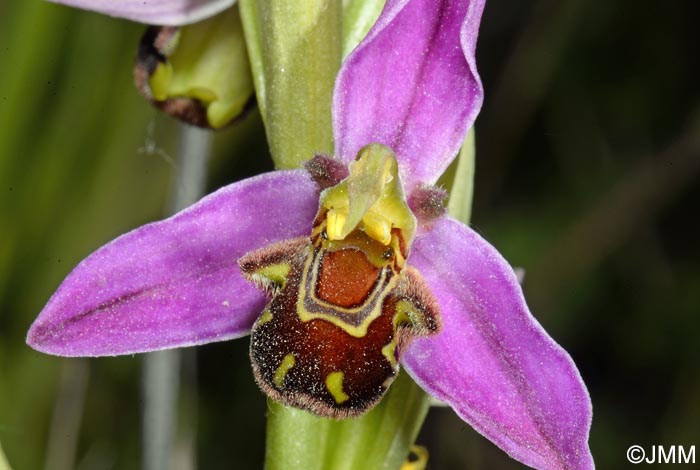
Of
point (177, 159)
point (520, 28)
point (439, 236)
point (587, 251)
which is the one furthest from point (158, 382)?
point (520, 28)

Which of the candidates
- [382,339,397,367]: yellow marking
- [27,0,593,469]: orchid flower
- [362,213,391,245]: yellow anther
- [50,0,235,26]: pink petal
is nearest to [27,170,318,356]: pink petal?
[27,0,593,469]: orchid flower

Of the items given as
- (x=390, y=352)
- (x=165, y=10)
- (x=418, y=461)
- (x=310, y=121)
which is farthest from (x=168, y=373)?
(x=390, y=352)

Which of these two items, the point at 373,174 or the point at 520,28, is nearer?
the point at 373,174

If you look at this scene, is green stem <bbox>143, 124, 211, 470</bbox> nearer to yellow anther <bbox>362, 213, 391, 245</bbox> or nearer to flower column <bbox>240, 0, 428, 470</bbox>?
flower column <bbox>240, 0, 428, 470</bbox>

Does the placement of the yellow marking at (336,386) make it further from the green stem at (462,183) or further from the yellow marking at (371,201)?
the green stem at (462,183)

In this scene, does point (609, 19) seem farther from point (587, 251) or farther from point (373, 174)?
point (373, 174)

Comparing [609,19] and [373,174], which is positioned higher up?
[373,174]
